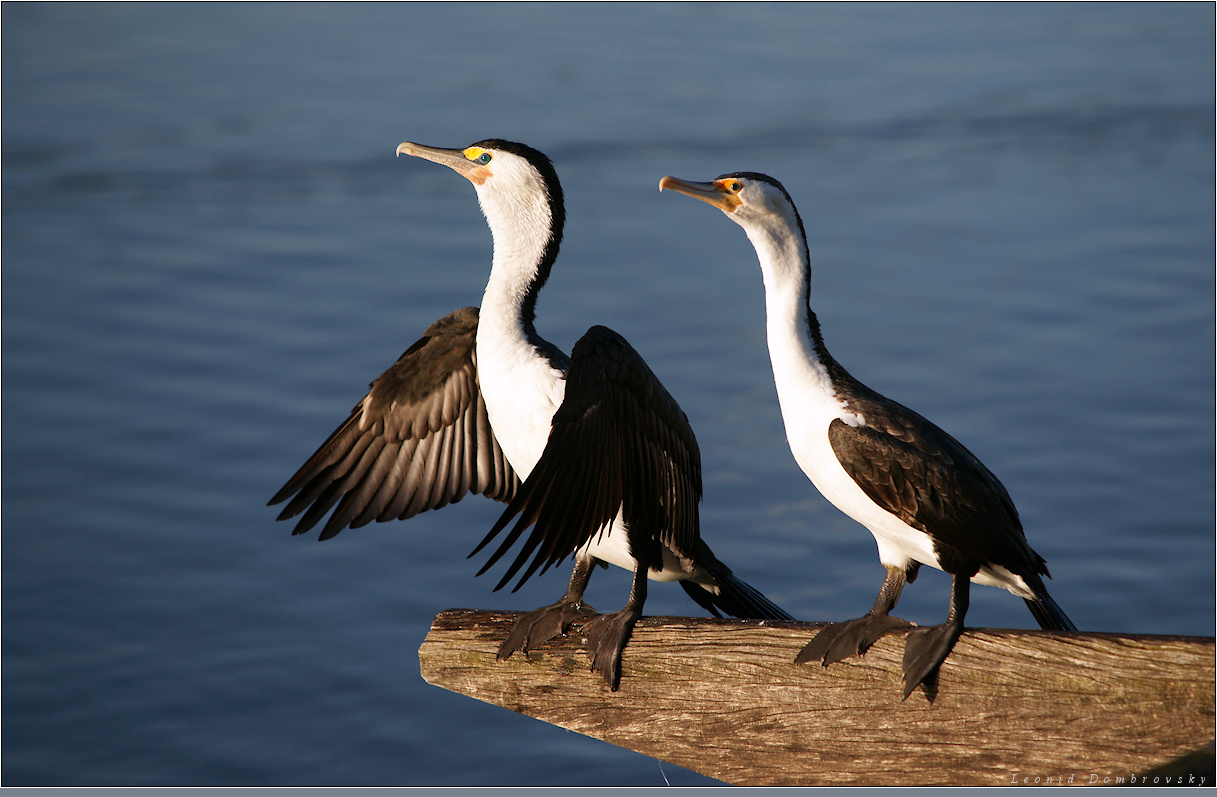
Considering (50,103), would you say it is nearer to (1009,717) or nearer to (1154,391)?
(1154,391)

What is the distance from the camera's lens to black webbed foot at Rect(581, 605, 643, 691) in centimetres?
288

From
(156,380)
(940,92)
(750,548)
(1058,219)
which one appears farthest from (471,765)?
A: (940,92)

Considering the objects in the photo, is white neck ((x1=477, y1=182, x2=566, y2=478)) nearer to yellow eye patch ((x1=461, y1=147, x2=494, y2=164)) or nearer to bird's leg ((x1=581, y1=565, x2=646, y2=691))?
yellow eye patch ((x1=461, y1=147, x2=494, y2=164))

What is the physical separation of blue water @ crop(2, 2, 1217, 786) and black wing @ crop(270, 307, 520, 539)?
124cm

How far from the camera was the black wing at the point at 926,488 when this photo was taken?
2.66 meters

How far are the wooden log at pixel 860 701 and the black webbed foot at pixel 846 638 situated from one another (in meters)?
0.03

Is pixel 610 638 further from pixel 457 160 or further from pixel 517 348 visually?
pixel 457 160

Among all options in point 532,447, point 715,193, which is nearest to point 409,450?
point 532,447

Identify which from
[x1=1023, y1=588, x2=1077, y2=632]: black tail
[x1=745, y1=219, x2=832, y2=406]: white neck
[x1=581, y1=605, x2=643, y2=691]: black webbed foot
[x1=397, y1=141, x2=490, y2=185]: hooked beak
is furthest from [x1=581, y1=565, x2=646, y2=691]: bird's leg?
[x1=397, y1=141, x2=490, y2=185]: hooked beak

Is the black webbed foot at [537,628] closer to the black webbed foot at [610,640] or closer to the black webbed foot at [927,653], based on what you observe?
the black webbed foot at [610,640]

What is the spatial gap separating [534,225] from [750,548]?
7.41 feet

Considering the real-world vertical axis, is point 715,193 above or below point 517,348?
above

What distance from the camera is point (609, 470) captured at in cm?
287

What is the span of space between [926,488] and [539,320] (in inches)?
171
